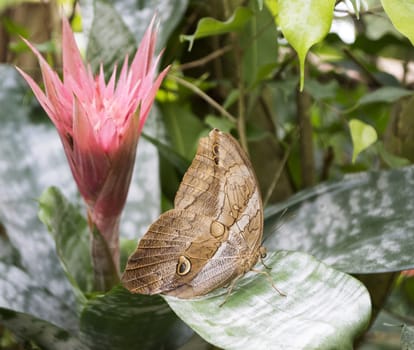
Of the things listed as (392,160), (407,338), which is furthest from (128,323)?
(392,160)

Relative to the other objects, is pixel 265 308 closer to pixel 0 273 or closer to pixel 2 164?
pixel 0 273

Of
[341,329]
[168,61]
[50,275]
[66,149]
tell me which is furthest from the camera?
[168,61]

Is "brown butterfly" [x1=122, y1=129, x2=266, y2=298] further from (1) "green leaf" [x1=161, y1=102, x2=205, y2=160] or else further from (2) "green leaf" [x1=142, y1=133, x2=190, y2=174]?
(1) "green leaf" [x1=161, y1=102, x2=205, y2=160]

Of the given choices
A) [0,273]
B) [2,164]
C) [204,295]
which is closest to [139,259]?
[204,295]

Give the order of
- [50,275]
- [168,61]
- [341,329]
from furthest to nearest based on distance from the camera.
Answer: [168,61], [50,275], [341,329]

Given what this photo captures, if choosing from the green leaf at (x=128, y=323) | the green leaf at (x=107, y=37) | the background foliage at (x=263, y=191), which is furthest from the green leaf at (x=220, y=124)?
the green leaf at (x=128, y=323)

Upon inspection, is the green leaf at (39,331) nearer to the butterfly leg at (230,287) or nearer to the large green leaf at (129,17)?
the butterfly leg at (230,287)
